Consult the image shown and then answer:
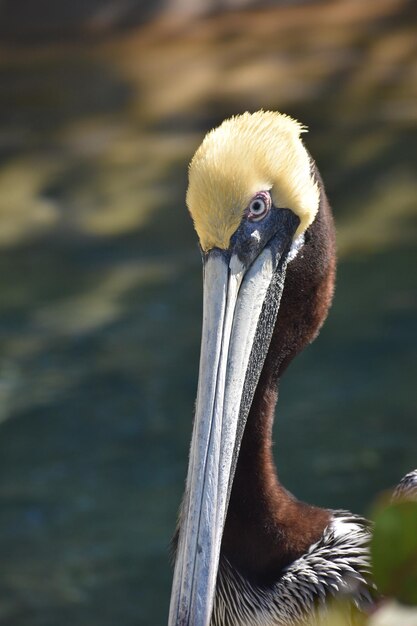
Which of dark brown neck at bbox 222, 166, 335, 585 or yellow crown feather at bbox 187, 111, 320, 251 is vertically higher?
yellow crown feather at bbox 187, 111, 320, 251

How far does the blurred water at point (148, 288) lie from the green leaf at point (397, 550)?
98.6 inches

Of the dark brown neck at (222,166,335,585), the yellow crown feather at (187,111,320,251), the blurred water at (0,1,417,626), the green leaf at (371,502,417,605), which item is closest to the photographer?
the green leaf at (371,502,417,605)

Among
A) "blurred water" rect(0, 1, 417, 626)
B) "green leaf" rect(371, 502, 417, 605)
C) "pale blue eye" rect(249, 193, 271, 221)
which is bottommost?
"green leaf" rect(371, 502, 417, 605)

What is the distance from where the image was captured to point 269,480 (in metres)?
2.12

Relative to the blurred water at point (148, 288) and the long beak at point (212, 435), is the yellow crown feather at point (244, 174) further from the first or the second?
the blurred water at point (148, 288)

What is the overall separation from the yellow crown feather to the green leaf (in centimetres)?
134

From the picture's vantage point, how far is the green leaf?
1.65ft

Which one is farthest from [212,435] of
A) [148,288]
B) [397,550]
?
[148,288]

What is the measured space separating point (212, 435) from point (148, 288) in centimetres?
244

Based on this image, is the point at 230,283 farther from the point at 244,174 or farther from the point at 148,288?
the point at 148,288

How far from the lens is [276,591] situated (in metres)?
2.11

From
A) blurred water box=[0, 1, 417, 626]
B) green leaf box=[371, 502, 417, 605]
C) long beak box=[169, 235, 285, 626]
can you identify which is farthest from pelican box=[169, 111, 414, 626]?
green leaf box=[371, 502, 417, 605]

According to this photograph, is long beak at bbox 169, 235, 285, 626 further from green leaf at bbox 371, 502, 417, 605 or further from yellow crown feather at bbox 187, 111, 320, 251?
green leaf at bbox 371, 502, 417, 605

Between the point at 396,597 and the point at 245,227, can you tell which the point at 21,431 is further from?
the point at 396,597
